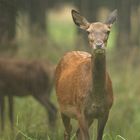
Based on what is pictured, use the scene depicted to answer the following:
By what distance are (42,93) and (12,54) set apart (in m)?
2.22

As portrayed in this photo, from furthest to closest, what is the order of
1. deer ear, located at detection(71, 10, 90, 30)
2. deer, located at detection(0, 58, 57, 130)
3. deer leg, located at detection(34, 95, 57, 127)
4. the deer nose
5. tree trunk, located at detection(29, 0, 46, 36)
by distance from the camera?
tree trunk, located at detection(29, 0, 46, 36)
deer, located at detection(0, 58, 57, 130)
deer leg, located at detection(34, 95, 57, 127)
deer ear, located at detection(71, 10, 90, 30)
the deer nose

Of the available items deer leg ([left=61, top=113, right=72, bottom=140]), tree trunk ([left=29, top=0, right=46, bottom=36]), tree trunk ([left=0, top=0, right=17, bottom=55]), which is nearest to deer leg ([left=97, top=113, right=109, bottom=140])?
deer leg ([left=61, top=113, right=72, bottom=140])

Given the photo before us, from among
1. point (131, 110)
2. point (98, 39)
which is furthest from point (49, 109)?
point (98, 39)

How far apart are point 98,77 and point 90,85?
Result: 0.62 feet

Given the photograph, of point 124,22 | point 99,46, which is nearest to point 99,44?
point 99,46

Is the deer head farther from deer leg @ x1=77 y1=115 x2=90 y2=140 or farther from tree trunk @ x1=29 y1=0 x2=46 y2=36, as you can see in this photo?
tree trunk @ x1=29 y1=0 x2=46 y2=36

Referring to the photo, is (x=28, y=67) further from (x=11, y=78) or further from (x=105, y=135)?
(x=105, y=135)

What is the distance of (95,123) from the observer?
11.1 m

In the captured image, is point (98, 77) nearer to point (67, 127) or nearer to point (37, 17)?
point (67, 127)

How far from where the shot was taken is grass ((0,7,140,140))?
10125 mm

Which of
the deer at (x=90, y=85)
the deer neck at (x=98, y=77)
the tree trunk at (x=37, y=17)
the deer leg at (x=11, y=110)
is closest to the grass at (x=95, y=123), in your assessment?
the deer leg at (x=11, y=110)

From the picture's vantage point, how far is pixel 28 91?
13609 mm

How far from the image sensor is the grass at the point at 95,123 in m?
10.1

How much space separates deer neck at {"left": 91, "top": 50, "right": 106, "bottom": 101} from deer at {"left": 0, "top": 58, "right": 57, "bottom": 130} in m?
4.82
